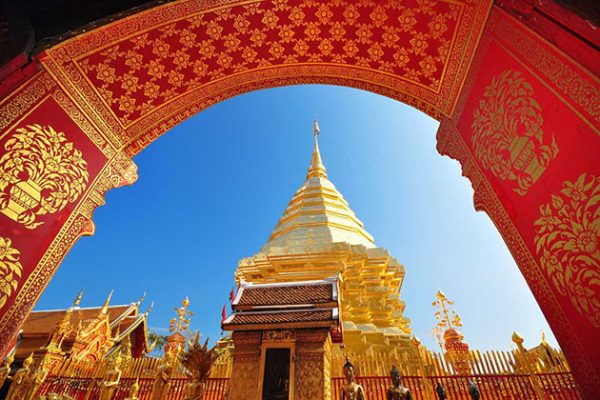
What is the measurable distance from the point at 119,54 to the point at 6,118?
1.18 meters

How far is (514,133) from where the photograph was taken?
8.03ft

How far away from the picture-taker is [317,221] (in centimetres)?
1222

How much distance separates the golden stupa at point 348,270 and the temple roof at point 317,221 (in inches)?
1.5

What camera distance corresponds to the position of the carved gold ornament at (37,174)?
7.61ft

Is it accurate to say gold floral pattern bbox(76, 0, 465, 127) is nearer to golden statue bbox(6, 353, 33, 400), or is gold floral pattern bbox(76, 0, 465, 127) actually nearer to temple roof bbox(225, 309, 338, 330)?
temple roof bbox(225, 309, 338, 330)

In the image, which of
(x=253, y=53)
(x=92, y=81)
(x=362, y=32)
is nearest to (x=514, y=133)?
(x=362, y=32)

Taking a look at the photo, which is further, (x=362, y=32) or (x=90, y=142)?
(x=362, y=32)

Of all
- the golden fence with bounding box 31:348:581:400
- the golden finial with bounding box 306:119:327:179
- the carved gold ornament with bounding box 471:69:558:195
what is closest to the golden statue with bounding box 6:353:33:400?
the golden fence with bounding box 31:348:581:400

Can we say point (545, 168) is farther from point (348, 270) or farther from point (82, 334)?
point (82, 334)

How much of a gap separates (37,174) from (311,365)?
3.91 m

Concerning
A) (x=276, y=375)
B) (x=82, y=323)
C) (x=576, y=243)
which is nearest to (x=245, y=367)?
(x=276, y=375)

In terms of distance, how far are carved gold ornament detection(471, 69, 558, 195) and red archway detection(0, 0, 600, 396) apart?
1 centimetres

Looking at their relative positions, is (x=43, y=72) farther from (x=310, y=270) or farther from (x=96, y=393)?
(x=310, y=270)

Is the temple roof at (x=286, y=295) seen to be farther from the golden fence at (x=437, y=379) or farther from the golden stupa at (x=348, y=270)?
the golden stupa at (x=348, y=270)
